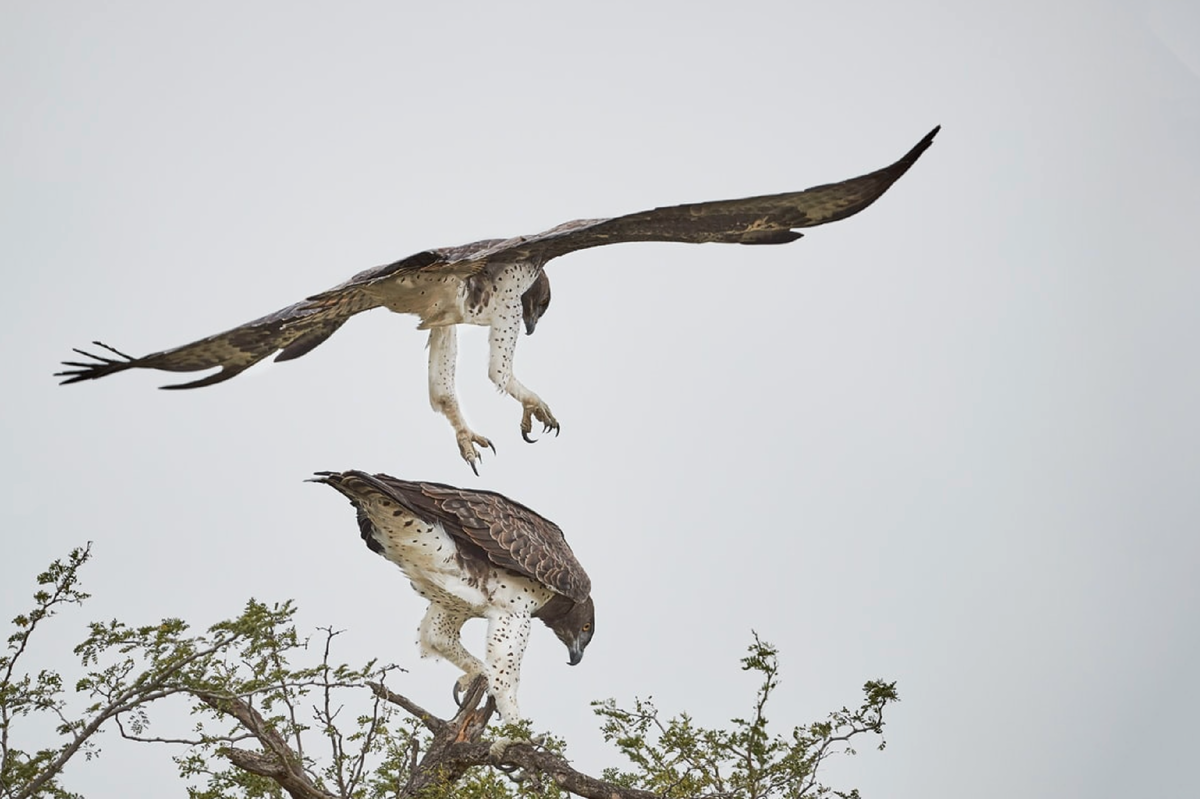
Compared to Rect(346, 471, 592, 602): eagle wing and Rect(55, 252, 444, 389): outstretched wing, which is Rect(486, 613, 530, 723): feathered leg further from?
Rect(55, 252, 444, 389): outstretched wing

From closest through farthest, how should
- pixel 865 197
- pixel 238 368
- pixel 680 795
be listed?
pixel 865 197 → pixel 238 368 → pixel 680 795

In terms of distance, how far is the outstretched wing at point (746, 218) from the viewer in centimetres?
384

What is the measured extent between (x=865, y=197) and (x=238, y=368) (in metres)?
1.92

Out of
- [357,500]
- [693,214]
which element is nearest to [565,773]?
[357,500]

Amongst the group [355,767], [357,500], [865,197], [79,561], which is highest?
[865,197]

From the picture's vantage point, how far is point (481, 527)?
16.0ft

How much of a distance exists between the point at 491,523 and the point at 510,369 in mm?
533

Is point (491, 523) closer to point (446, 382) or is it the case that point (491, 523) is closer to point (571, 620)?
point (446, 382)

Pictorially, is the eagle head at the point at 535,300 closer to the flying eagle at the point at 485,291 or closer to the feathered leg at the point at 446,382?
the flying eagle at the point at 485,291

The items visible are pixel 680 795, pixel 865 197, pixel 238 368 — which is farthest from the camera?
pixel 680 795

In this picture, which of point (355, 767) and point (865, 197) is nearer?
point (865, 197)

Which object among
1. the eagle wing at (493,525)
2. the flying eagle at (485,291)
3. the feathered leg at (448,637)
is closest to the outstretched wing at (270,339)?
the flying eagle at (485,291)

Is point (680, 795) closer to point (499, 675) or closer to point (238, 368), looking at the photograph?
point (499, 675)

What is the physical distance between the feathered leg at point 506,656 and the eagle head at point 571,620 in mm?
229
